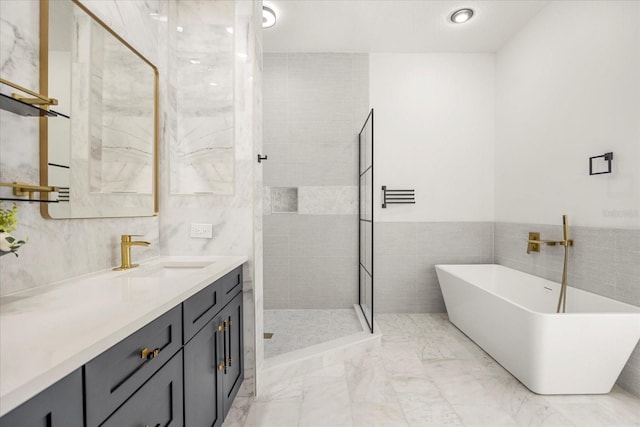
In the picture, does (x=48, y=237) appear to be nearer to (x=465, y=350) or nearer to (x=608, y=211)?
(x=465, y=350)

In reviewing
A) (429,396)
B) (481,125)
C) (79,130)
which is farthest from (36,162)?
(481,125)

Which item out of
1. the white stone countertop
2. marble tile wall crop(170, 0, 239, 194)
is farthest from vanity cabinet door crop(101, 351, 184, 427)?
marble tile wall crop(170, 0, 239, 194)

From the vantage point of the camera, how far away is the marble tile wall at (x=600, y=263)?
2066mm

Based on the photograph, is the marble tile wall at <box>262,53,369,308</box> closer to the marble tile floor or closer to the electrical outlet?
the marble tile floor

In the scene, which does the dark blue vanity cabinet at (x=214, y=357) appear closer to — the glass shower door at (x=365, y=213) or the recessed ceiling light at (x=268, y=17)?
the glass shower door at (x=365, y=213)

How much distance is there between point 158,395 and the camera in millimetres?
1047

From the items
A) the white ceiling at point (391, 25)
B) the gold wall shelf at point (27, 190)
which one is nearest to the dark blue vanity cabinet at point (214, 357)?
the gold wall shelf at point (27, 190)

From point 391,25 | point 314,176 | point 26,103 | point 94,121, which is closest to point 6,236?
point 26,103

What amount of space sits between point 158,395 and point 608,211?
288 cm

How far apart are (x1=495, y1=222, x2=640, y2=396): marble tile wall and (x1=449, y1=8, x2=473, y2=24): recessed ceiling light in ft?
6.71

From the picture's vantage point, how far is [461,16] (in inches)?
118

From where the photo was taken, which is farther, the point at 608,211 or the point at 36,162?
the point at 608,211

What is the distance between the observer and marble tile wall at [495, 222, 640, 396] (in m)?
2.07

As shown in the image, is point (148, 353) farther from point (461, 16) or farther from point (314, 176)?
point (461, 16)
